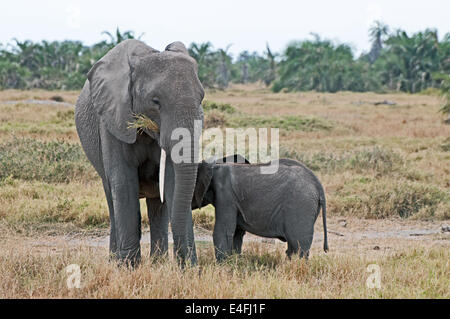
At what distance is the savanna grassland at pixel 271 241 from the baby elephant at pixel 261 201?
0.25m

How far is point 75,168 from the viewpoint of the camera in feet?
35.6

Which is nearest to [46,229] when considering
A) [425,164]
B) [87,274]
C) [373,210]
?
[87,274]

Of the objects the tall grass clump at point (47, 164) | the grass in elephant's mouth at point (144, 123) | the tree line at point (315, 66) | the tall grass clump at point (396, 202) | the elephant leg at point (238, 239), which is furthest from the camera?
the tree line at point (315, 66)

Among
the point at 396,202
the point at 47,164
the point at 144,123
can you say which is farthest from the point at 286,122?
the point at 144,123

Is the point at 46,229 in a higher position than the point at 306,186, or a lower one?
lower

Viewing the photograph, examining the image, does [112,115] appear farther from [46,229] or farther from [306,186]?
[46,229]

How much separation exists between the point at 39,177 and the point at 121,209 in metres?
5.50

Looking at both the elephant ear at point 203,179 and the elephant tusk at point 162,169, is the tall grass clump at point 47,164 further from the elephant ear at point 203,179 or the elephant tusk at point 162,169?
the elephant tusk at point 162,169

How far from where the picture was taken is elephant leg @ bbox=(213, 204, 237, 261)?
20.3 feet

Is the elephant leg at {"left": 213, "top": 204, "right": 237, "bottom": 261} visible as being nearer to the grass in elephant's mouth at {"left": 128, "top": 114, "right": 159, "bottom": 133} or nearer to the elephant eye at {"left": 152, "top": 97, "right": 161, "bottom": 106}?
the grass in elephant's mouth at {"left": 128, "top": 114, "right": 159, "bottom": 133}

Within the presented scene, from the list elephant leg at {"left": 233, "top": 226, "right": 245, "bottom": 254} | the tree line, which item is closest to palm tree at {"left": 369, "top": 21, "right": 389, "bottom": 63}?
the tree line

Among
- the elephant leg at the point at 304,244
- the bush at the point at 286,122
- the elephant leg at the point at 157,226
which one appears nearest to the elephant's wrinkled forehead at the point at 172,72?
the elephant leg at the point at 157,226

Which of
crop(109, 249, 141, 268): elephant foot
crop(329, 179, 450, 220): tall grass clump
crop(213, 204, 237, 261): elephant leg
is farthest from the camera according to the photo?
crop(329, 179, 450, 220): tall grass clump

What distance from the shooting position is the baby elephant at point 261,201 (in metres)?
6.26
